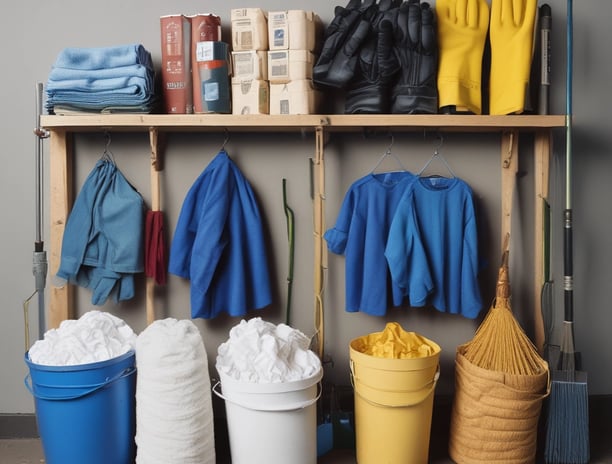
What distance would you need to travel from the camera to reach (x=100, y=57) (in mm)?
2537

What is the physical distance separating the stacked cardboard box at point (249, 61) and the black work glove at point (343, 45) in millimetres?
233

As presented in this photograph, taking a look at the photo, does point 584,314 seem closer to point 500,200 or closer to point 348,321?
point 500,200

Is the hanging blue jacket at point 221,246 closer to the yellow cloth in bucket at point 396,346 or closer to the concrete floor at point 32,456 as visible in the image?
the yellow cloth in bucket at point 396,346

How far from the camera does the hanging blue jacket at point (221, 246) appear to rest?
260 cm

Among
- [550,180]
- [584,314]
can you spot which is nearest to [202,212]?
[550,180]

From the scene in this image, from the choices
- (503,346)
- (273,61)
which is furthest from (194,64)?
(503,346)

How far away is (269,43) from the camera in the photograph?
8.50 feet

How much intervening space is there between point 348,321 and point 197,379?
830 mm

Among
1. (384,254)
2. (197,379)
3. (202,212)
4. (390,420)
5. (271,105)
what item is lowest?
(390,420)

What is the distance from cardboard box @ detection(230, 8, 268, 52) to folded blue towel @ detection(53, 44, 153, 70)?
0.41 m

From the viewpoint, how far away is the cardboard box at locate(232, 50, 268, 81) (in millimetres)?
2574

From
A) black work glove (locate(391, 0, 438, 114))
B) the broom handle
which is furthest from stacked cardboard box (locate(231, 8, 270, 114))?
the broom handle

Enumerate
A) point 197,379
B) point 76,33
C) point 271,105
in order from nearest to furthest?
point 197,379 < point 271,105 < point 76,33

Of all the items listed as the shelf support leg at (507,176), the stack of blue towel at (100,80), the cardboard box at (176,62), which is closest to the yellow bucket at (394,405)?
the shelf support leg at (507,176)
